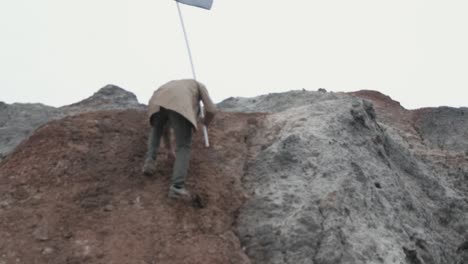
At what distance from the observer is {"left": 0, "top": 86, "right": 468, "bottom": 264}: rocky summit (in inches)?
314

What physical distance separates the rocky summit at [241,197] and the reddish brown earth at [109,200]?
2 centimetres

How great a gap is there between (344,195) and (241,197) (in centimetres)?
163

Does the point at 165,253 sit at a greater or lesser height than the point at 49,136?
lesser

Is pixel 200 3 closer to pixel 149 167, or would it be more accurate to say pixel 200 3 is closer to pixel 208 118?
pixel 208 118

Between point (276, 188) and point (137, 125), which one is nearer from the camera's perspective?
point (276, 188)

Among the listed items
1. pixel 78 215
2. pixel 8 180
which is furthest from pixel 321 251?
pixel 8 180

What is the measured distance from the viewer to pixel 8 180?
9094mm

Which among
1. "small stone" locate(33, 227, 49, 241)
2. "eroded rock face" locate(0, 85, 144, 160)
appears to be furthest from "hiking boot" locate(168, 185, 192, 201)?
"eroded rock face" locate(0, 85, 144, 160)

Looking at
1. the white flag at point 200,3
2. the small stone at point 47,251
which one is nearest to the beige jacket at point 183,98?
the small stone at point 47,251

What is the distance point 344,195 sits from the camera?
9.06 metres

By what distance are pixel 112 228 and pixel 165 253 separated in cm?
89

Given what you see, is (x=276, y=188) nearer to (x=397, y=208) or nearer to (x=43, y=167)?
(x=397, y=208)

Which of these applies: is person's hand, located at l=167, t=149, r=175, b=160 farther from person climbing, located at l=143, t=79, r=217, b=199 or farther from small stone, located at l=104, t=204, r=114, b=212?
small stone, located at l=104, t=204, r=114, b=212

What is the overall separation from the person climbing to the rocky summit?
291 millimetres
